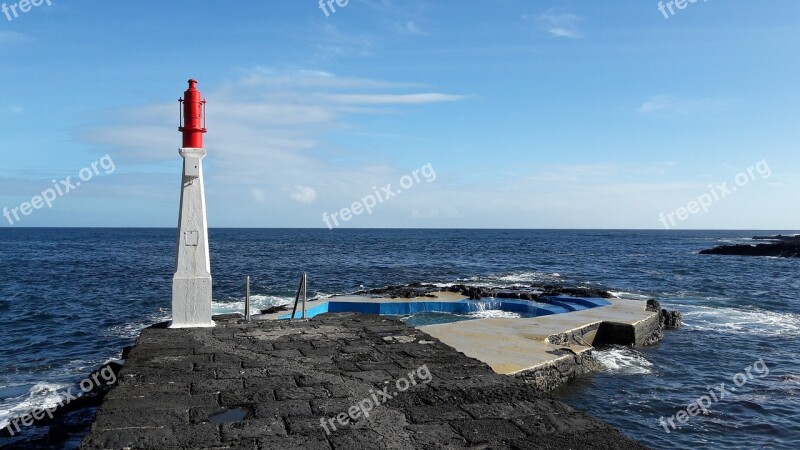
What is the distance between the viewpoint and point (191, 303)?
8.83m

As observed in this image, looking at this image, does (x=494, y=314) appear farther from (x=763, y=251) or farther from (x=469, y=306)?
(x=763, y=251)

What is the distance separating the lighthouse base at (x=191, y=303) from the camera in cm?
876

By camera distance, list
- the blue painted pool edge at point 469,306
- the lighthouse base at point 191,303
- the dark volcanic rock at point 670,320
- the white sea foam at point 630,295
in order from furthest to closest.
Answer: the white sea foam at point 630,295 → the blue painted pool edge at point 469,306 → the dark volcanic rock at point 670,320 → the lighthouse base at point 191,303

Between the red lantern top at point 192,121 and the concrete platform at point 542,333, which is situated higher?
the red lantern top at point 192,121

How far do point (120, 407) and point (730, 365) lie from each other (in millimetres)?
14511

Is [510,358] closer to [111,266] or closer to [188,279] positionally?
[188,279]

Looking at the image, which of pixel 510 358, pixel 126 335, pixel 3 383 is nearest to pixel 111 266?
pixel 126 335

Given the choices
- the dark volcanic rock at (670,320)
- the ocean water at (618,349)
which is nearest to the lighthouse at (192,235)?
the ocean water at (618,349)

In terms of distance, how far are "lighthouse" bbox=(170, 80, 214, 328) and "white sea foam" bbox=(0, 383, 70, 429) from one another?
4.40m

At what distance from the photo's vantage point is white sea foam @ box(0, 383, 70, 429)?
35.5ft

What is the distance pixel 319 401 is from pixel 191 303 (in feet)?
13.9

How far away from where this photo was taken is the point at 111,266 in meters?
45.7

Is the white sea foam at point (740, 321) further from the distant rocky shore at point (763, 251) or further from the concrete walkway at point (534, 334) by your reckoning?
the distant rocky shore at point (763, 251)

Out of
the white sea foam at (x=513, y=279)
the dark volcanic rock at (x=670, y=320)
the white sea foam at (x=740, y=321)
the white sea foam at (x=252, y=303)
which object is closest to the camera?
the white sea foam at (x=740, y=321)
